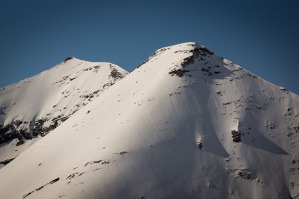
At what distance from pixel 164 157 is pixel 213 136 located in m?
8.86

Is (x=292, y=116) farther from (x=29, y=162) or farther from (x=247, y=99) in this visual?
(x=29, y=162)

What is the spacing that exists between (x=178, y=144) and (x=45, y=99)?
6431 centimetres

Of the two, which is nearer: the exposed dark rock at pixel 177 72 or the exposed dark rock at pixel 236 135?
the exposed dark rock at pixel 236 135

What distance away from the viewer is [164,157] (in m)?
36.6

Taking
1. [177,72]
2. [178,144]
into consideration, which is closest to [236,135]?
[178,144]

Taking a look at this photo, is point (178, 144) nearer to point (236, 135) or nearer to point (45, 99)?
point (236, 135)

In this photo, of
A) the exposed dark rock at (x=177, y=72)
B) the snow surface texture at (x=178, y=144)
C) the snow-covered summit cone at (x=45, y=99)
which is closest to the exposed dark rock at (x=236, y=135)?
the snow surface texture at (x=178, y=144)

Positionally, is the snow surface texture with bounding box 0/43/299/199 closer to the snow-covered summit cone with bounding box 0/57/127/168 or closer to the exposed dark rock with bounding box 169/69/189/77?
the exposed dark rock with bounding box 169/69/189/77

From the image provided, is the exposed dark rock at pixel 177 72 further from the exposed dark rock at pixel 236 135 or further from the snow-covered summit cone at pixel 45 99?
the snow-covered summit cone at pixel 45 99

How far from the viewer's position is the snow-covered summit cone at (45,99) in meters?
73.9

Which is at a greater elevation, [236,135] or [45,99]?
[45,99]

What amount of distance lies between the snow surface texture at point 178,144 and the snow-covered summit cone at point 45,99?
72.6 ft

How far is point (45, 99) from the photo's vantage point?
8800 centimetres

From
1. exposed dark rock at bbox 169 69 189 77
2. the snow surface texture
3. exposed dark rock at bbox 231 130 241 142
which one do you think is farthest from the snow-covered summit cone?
exposed dark rock at bbox 231 130 241 142
